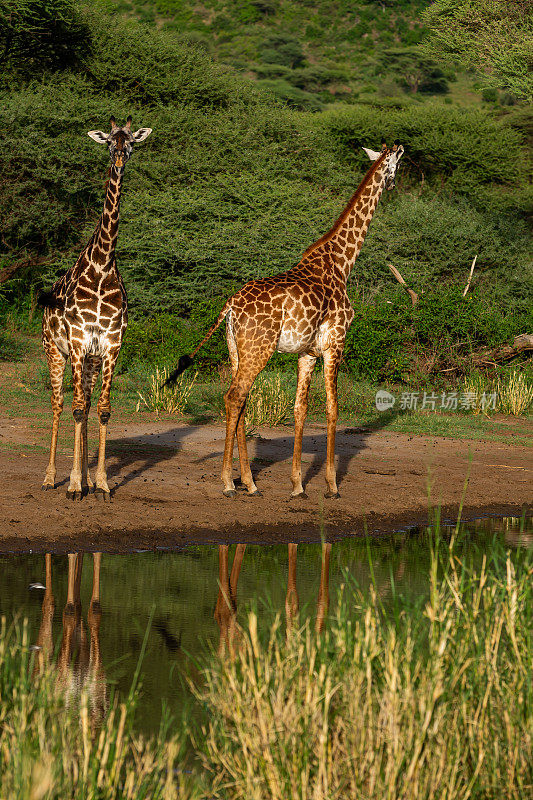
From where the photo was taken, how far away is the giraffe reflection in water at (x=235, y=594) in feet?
21.6

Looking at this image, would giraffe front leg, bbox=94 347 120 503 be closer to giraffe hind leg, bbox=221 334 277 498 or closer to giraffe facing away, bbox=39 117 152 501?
giraffe facing away, bbox=39 117 152 501

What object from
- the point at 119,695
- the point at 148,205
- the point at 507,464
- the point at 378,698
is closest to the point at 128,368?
the point at 148,205

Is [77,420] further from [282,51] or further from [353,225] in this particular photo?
[282,51]

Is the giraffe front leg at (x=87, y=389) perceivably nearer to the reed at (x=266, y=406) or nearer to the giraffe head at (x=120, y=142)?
the giraffe head at (x=120, y=142)

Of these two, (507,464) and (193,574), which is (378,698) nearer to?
(193,574)

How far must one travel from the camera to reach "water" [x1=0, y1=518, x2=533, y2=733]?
19.3ft

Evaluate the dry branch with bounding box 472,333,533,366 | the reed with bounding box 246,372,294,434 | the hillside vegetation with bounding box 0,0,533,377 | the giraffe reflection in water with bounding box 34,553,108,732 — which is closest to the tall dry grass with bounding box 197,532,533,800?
the giraffe reflection in water with bounding box 34,553,108,732

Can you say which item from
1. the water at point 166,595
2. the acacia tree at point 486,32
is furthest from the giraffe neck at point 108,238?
the acacia tree at point 486,32

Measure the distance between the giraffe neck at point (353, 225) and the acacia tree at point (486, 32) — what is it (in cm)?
835

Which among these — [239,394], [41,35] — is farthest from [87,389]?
[41,35]

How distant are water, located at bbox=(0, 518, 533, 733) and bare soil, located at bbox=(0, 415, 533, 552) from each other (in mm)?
485

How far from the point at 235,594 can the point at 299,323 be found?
3.60 meters

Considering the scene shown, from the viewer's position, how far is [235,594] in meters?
7.51

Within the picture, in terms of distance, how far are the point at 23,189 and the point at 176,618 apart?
19361 millimetres
